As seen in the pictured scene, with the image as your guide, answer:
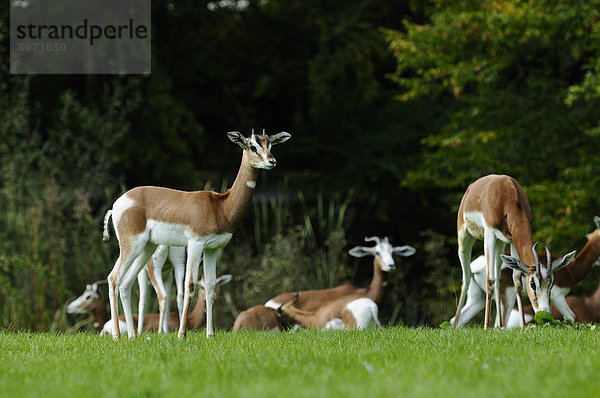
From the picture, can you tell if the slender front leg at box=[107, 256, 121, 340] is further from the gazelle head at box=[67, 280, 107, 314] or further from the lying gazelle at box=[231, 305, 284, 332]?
the gazelle head at box=[67, 280, 107, 314]

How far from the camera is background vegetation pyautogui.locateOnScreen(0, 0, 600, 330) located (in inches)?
533

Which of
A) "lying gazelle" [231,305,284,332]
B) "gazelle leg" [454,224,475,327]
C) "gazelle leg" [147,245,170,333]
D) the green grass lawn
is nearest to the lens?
the green grass lawn

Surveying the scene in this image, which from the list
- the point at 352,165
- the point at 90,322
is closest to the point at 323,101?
the point at 352,165

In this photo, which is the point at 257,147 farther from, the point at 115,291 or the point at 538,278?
the point at 538,278

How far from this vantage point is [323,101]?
22.0m

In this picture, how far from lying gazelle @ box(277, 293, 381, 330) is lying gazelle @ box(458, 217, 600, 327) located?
125 cm

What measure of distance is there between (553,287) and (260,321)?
374 centimetres

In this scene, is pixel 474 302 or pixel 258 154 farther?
pixel 474 302

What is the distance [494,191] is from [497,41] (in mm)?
7731

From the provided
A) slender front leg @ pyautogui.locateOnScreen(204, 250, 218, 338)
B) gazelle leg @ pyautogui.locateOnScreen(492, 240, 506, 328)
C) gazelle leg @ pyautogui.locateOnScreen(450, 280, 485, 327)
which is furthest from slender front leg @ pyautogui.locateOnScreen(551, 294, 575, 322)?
slender front leg @ pyautogui.locateOnScreen(204, 250, 218, 338)

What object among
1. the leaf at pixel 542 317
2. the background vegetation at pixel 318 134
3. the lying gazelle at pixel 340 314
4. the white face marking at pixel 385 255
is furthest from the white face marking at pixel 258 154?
the background vegetation at pixel 318 134

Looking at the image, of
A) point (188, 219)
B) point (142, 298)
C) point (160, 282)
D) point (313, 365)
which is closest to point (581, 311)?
point (160, 282)
